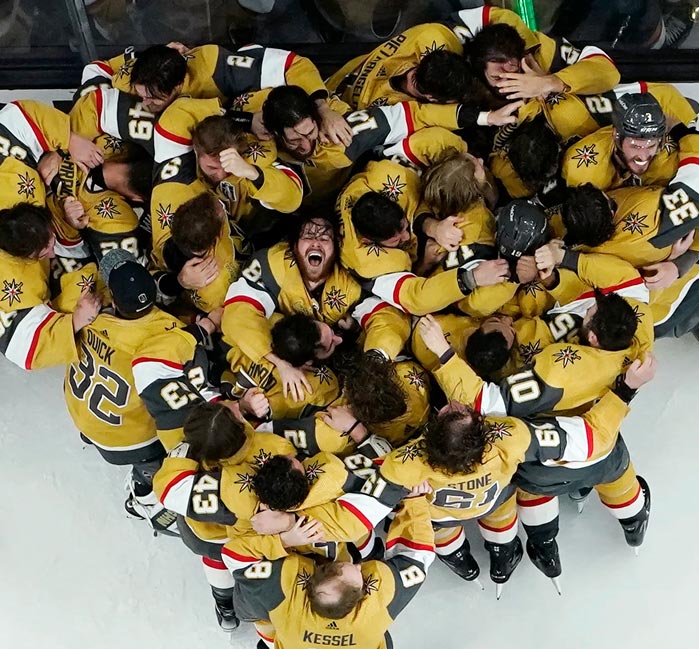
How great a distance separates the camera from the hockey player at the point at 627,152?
2.56 m

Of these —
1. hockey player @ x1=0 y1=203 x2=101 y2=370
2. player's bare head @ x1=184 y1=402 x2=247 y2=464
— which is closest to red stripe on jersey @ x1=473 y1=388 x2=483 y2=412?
player's bare head @ x1=184 y1=402 x2=247 y2=464

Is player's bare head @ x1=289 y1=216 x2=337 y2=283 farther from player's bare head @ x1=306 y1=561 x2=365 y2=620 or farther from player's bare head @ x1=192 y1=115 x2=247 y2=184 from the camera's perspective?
player's bare head @ x1=306 y1=561 x2=365 y2=620

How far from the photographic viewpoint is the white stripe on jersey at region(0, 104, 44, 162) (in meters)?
2.77

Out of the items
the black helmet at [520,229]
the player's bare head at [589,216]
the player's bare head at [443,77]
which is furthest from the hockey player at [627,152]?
the player's bare head at [443,77]

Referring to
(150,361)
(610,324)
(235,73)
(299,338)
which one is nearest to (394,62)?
(235,73)

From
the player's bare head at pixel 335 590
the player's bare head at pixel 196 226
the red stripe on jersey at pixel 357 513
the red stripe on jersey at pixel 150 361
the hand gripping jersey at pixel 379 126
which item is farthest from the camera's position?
the hand gripping jersey at pixel 379 126

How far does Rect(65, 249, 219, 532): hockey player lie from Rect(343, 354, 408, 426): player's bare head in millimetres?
403

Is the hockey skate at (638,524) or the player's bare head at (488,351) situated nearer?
the player's bare head at (488,351)

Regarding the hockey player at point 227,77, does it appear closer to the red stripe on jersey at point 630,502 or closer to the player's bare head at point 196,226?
the player's bare head at point 196,226

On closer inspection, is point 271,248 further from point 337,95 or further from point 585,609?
point 585,609

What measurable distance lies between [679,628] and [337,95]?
193cm

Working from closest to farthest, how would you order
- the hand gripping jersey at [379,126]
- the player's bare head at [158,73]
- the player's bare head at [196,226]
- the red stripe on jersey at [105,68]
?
the player's bare head at [196,226]
the player's bare head at [158,73]
the hand gripping jersey at [379,126]
the red stripe on jersey at [105,68]

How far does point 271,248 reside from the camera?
274 centimetres

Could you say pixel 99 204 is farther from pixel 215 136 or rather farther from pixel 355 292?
pixel 355 292
